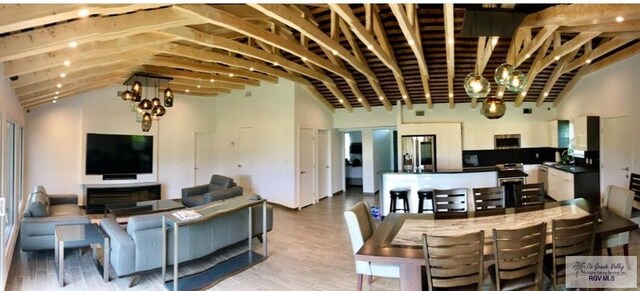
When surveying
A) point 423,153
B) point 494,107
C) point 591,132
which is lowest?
point 423,153

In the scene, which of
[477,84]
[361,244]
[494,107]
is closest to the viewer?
[361,244]

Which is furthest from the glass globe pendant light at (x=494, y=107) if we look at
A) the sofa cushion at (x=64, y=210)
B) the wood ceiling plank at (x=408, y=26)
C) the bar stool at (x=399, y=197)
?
the sofa cushion at (x=64, y=210)

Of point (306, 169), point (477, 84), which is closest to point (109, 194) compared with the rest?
point (306, 169)

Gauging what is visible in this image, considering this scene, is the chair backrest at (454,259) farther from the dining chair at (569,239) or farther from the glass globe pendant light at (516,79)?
the glass globe pendant light at (516,79)

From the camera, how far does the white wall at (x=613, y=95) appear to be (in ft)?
19.2

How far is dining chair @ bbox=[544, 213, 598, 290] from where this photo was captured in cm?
264

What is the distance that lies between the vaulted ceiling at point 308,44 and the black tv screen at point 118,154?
4.43 feet

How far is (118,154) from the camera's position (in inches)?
328

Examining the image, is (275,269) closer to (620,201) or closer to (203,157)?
(620,201)

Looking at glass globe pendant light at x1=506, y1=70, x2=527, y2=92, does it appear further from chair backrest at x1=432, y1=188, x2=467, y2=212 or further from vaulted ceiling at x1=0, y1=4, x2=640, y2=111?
chair backrest at x1=432, y1=188, x2=467, y2=212

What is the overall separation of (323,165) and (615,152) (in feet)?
21.3

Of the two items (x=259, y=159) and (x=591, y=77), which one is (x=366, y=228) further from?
(x=591, y=77)

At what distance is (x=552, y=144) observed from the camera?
884 centimetres

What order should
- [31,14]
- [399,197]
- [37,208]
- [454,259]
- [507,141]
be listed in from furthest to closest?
[507,141] < [399,197] < [37,208] < [31,14] < [454,259]
